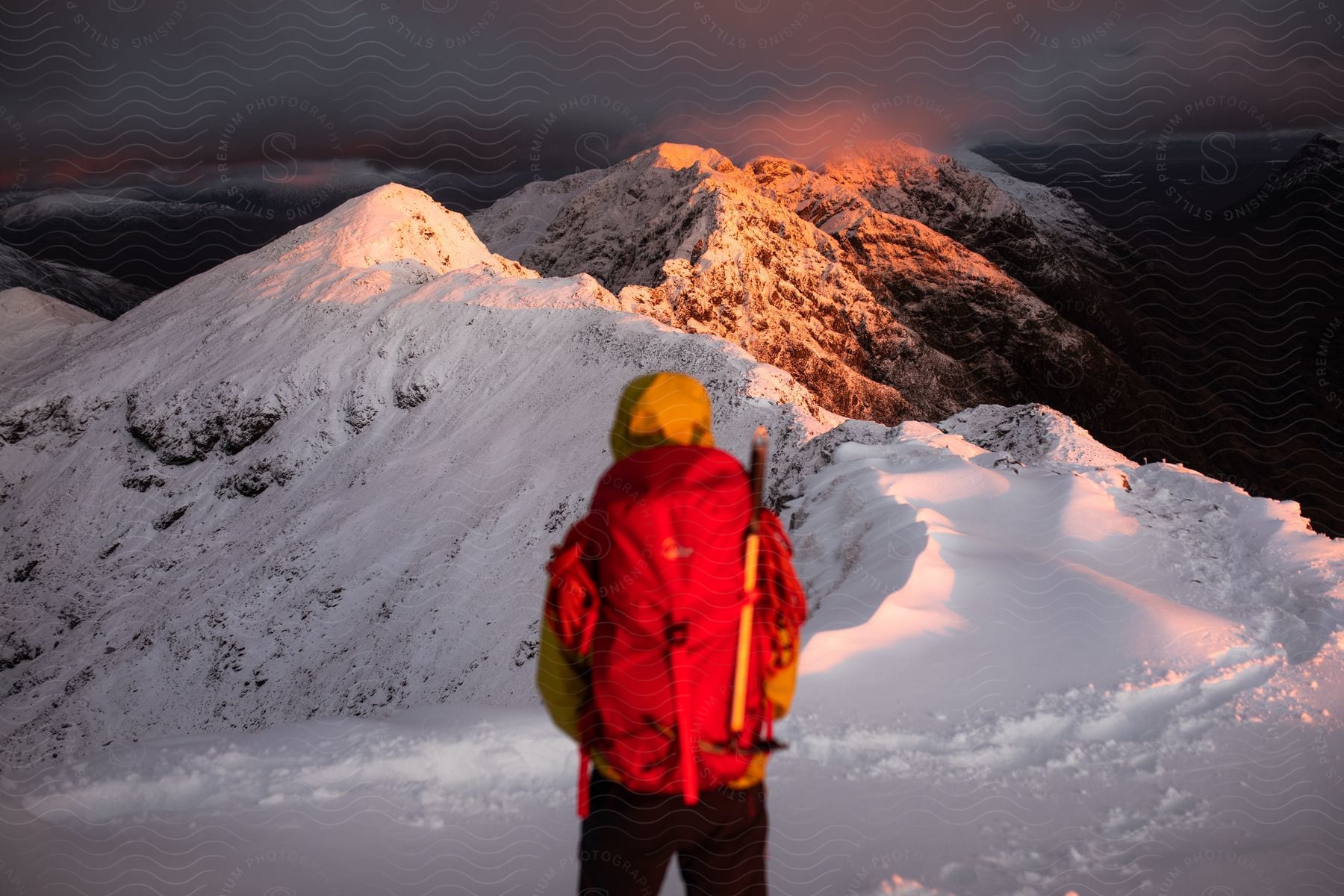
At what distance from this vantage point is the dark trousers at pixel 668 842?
266 cm

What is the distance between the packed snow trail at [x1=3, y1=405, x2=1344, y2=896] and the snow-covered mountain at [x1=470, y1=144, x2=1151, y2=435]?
6218 cm

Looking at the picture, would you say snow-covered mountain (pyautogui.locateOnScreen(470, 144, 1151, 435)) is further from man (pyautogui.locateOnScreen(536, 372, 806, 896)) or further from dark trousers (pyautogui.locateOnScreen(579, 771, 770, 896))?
dark trousers (pyautogui.locateOnScreen(579, 771, 770, 896))

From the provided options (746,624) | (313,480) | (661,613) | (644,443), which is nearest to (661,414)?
(644,443)

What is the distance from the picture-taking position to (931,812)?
5.17 metres

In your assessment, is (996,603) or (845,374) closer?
(996,603)

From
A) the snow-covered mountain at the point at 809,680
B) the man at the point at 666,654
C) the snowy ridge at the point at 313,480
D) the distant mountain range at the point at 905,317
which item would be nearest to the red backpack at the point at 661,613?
the man at the point at 666,654

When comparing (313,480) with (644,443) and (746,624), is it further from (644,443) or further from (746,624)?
(746,624)

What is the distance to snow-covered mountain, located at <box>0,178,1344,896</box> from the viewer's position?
4.92m

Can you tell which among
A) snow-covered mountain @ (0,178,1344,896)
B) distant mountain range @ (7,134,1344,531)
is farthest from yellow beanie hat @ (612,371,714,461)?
distant mountain range @ (7,134,1344,531)

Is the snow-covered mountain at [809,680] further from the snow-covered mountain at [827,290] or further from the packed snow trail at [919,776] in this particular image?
the snow-covered mountain at [827,290]

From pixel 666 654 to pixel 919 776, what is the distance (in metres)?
3.96

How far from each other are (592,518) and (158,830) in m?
4.82

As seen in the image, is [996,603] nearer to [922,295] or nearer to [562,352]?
[562,352]

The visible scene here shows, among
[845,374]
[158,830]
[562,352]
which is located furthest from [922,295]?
[158,830]
